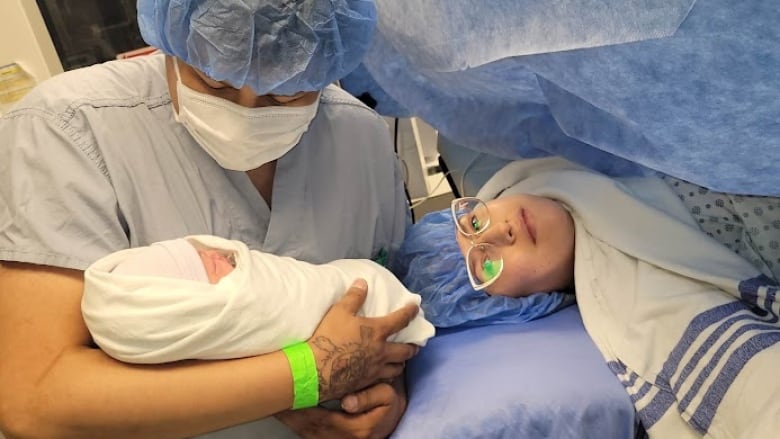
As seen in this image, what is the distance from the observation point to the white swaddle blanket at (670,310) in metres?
0.98

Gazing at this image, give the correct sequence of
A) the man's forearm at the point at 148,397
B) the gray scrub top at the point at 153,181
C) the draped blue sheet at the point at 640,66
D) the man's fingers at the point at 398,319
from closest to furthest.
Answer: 1. the draped blue sheet at the point at 640,66
2. the man's forearm at the point at 148,397
3. the gray scrub top at the point at 153,181
4. the man's fingers at the point at 398,319

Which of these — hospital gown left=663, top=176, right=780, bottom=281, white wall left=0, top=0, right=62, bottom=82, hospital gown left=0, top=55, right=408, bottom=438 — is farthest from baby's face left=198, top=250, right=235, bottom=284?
white wall left=0, top=0, right=62, bottom=82

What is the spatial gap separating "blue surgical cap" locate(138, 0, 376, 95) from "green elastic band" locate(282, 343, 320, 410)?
406 millimetres

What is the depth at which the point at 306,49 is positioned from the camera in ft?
3.46

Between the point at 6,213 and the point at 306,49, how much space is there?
0.52 metres

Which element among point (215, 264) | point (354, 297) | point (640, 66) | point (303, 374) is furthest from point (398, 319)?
point (640, 66)

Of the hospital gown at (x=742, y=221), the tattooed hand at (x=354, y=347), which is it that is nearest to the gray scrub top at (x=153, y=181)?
the tattooed hand at (x=354, y=347)

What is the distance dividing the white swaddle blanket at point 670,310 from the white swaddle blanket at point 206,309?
507 mm

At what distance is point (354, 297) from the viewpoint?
1154 mm

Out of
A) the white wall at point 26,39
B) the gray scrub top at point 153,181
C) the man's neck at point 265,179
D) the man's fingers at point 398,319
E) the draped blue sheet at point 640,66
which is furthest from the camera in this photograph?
the white wall at point 26,39

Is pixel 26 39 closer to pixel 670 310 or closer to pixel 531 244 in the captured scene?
pixel 531 244

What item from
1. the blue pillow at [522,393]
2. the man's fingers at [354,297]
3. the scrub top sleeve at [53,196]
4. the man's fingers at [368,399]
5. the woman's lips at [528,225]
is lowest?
the blue pillow at [522,393]

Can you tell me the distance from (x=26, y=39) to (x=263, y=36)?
4.97ft

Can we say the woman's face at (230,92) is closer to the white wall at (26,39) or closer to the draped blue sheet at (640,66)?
the draped blue sheet at (640,66)
